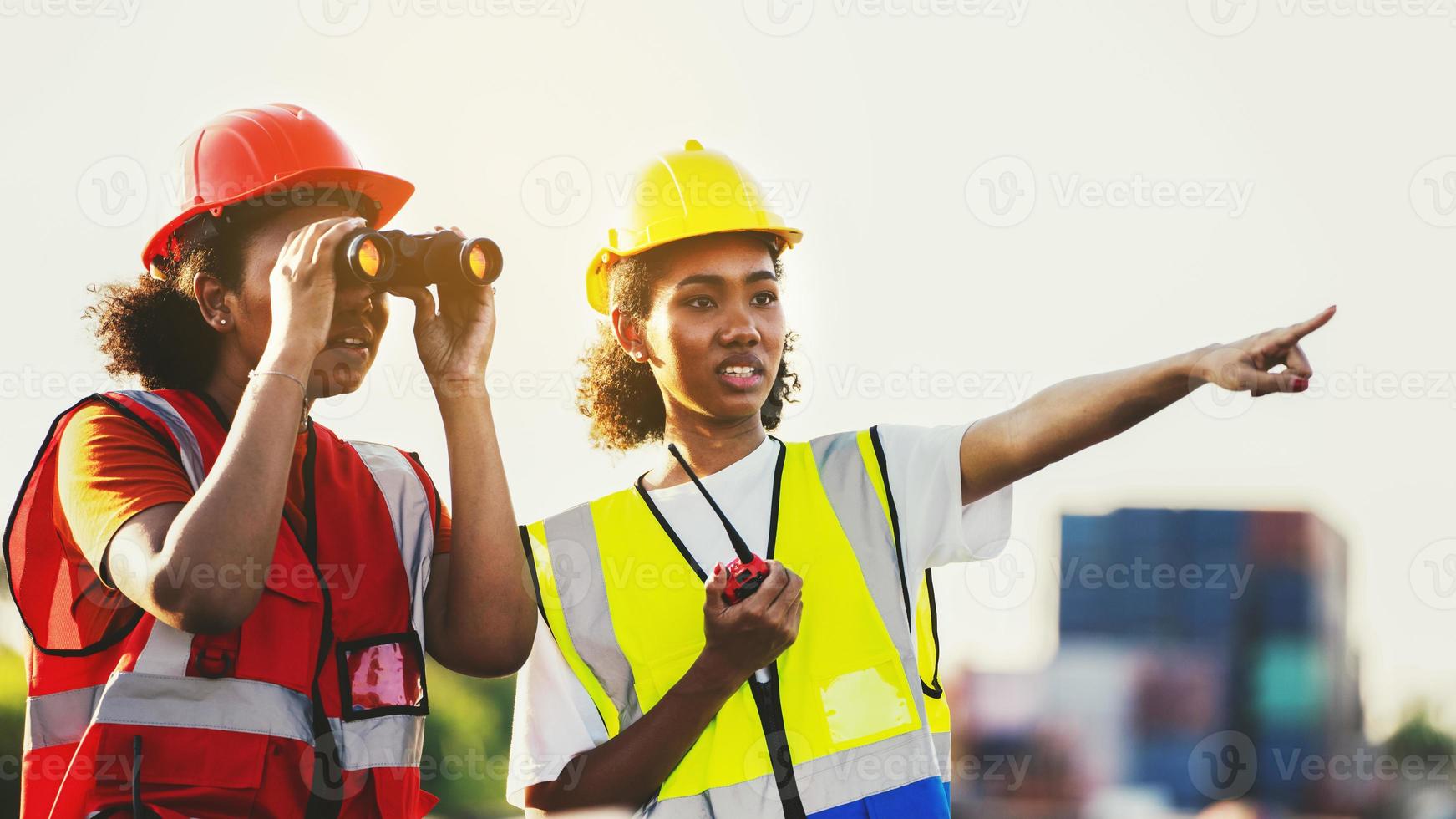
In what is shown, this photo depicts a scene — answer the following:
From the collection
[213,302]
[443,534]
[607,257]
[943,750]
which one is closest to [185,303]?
[213,302]

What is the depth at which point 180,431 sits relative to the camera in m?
3.93

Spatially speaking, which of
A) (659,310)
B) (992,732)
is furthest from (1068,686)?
(659,310)

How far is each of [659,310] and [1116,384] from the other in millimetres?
1496

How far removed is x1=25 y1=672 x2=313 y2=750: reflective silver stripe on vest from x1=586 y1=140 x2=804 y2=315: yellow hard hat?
1.82 meters

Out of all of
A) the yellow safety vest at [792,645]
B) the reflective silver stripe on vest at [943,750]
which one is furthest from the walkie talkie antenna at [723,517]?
the reflective silver stripe on vest at [943,750]

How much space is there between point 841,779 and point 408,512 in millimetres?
1287

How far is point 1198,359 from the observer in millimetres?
3689

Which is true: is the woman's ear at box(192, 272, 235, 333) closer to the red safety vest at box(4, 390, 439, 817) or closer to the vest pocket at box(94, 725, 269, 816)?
the red safety vest at box(4, 390, 439, 817)

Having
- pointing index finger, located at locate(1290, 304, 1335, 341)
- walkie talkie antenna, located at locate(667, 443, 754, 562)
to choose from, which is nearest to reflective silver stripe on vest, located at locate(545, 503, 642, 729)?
walkie talkie antenna, located at locate(667, 443, 754, 562)

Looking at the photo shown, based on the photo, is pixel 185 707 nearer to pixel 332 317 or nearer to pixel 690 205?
pixel 332 317

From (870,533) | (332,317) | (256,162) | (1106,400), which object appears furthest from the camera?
(870,533)

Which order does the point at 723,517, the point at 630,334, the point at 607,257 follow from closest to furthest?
the point at 723,517, the point at 630,334, the point at 607,257

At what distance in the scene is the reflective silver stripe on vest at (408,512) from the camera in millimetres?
4273

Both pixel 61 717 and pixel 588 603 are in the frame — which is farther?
pixel 588 603
